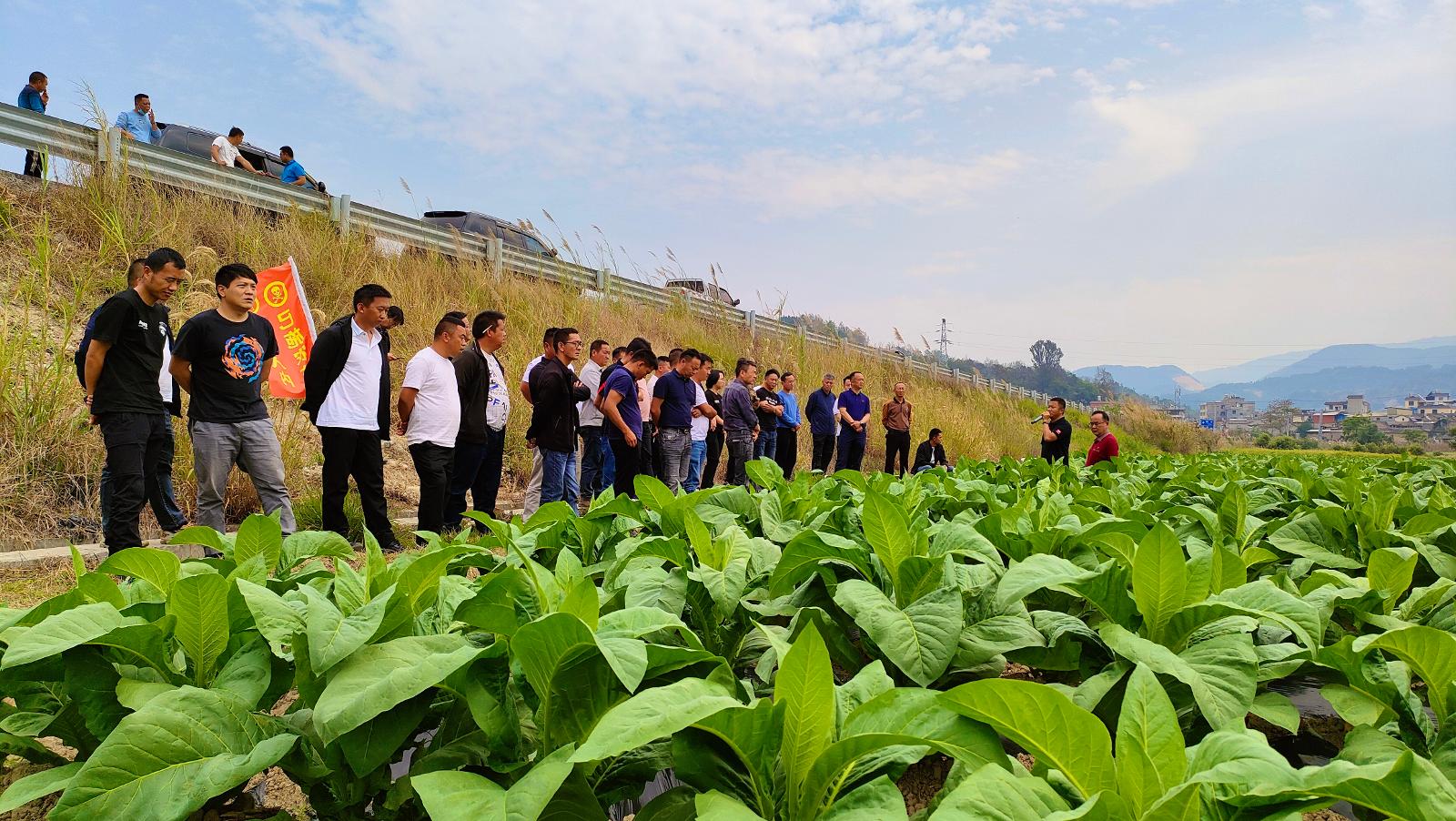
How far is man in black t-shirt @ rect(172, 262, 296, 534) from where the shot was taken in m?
5.21

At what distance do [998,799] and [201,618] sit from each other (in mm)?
1283

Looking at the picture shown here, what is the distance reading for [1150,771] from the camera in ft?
3.13

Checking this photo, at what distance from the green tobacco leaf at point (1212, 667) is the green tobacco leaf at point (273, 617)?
1.33 m

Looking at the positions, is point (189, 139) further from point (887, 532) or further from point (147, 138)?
point (887, 532)

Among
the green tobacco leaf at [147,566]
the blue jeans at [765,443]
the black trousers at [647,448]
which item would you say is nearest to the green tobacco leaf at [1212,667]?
the green tobacco leaf at [147,566]

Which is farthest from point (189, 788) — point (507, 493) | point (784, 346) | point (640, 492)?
point (784, 346)

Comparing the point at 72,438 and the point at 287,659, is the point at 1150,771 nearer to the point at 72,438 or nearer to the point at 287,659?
the point at 287,659

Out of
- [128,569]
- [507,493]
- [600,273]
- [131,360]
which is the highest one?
[600,273]

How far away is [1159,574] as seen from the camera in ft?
4.94

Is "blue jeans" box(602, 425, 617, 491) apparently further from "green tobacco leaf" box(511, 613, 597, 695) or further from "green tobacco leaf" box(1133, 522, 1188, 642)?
"green tobacco leaf" box(511, 613, 597, 695)

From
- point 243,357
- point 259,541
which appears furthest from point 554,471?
point 259,541

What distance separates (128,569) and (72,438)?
258 inches

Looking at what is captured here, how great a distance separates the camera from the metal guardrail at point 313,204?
33.6 ft

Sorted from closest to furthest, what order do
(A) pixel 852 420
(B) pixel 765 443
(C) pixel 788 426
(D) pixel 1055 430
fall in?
(D) pixel 1055 430, (B) pixel 765 443, (C) pixel 788 426, (A) pixel 852 420
